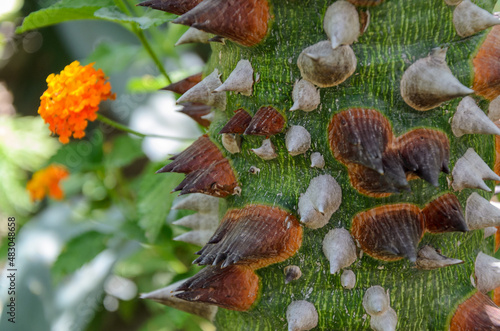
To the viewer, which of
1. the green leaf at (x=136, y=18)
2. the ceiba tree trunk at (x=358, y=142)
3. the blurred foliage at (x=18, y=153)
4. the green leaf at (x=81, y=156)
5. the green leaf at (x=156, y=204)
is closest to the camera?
the ceiba tree trunk at (x=358, y=142)

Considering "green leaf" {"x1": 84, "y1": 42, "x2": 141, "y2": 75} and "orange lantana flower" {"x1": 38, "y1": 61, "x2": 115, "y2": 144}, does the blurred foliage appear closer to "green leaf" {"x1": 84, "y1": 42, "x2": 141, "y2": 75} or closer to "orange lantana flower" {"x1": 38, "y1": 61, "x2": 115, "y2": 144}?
"green leaf" {"x1": 84, "y1": 42, "x2": 141, "y2": 75}

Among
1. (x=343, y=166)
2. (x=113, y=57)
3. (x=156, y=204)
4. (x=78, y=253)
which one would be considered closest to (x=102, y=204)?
(x=78, y=253)

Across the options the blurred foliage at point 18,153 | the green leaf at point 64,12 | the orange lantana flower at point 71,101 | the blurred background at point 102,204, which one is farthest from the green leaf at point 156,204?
the blurred foliage at point 18,153

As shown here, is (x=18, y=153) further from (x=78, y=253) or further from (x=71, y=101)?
(x=71, y=101)

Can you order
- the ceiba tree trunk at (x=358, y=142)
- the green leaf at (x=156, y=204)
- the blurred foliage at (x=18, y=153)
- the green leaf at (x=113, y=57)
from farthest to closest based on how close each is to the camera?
the blurred foliage at (x=18, y=153) → the green leaf at (x=113, y=57) → the green leaf at (x=156, y=204) → the ceiba tree trunk at (x=358, y=142)

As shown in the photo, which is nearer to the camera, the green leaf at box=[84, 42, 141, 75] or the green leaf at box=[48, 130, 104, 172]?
the green leaf at box=[84, 42, 141, 75]

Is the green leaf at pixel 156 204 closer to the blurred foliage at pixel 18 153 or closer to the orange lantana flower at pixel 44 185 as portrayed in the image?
the orange lantana flower at pixel 44 185

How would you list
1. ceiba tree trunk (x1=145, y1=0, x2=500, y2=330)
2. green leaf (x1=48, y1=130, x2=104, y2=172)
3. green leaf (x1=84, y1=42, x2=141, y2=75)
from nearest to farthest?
ceiba tree trunk (x1=145, y1=0, x2=500, y2=330), green leaf (x1=84, y1=42, x2=141, y2=75), green leaf (x1=48, y1=130, x2=104, y2=172)

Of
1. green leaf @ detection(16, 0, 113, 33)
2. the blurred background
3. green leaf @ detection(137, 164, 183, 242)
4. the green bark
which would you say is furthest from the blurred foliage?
the green bark
